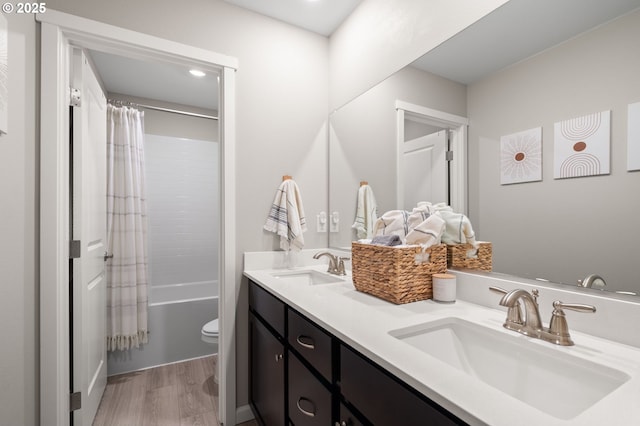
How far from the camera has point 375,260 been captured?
4.03 ft

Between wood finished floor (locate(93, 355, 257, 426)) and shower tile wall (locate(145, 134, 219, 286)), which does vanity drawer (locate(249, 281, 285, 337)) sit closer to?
wood finished floor (locate(93, 355, 257, 426))

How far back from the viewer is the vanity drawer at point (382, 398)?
0.59m

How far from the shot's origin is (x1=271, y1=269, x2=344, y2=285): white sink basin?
1729 millimetres

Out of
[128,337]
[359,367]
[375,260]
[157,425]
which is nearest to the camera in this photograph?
[359,367]

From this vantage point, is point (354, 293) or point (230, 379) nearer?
point (354, 293)


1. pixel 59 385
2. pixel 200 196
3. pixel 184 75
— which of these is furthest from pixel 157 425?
pixel 184 75

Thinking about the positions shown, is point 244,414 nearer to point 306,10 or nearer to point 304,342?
point 304,342

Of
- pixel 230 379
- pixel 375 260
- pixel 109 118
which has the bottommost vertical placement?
pixel 230 379

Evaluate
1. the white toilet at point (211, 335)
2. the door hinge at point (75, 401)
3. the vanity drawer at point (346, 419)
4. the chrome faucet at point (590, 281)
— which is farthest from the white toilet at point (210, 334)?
the chrome faucet at point (590, 281)

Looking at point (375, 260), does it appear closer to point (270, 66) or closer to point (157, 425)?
point (270, 66)

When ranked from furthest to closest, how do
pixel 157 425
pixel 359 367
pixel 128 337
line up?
pixel 128 337
pixel 157 425
pixel 359 367

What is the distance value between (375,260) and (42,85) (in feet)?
→ 5.49

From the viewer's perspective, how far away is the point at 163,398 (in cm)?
203

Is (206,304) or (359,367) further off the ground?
(359,367)
